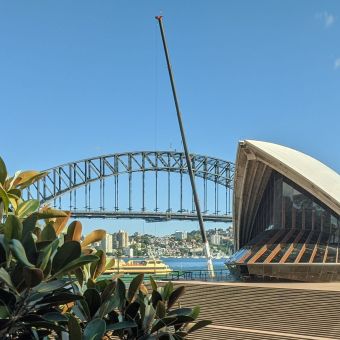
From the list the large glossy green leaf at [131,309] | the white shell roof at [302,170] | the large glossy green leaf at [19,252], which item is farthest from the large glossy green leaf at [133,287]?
the white shell roof at [302,170]

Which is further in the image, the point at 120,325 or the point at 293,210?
the point at 293,210

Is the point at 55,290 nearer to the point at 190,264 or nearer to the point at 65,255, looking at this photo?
the point at 65,255

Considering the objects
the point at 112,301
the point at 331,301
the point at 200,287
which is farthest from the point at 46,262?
the point at 200,287

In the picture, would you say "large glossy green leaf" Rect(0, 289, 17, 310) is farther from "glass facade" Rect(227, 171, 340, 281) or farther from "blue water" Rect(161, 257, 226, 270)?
"blue water" Rect(161, 257, 226, 270)

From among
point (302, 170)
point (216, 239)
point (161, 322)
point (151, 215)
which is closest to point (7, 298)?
point (161, 322)

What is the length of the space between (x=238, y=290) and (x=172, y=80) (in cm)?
1747

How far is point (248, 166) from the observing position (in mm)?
32781

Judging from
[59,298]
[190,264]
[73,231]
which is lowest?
[190,264]

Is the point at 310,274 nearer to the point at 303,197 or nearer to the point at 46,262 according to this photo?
the point at 303,197

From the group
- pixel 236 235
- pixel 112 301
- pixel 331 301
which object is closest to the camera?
pixel 112 301

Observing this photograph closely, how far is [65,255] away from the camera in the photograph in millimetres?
6613

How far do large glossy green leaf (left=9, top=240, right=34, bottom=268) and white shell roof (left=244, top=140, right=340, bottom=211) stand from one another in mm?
22393

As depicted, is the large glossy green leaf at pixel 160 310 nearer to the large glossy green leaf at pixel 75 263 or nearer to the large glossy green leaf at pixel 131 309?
the large glossy green leaf at pixel 131 309

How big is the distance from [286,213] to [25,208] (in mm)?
24610
